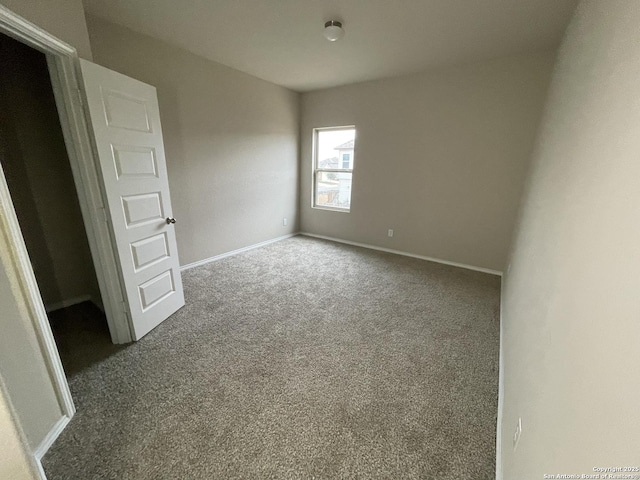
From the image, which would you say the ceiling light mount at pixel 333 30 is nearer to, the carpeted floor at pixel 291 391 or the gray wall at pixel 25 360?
the gray wall at pixel 25 360

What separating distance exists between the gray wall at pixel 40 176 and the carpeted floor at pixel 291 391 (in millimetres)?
747

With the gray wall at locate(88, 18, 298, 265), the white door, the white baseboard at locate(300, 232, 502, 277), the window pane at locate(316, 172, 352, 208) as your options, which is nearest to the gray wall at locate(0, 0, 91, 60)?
the white door

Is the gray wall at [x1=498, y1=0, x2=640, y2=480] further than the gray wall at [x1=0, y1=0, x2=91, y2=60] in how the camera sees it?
No

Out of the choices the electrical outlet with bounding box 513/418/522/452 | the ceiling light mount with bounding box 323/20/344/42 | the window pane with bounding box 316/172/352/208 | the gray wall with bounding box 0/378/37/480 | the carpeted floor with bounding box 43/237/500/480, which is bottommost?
the carpeted floor with bounding box 43/237/500/480

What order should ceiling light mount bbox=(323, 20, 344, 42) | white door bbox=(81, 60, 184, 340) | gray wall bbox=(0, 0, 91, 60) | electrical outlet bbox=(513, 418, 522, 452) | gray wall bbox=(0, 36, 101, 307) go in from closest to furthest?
electrical outlet bbox=(513, 418, 522, 452), gray wall bbox=(0, 0, 91, 60), white door bbox=(81, 60, 184, 340), gray wall bbox=(0, 36, 101, 307), ceiling light mount bbox=(323, 20, 344, 42)

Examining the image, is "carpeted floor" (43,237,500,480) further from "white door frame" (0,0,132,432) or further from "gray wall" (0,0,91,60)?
"gray wall" (0,0,91,60)

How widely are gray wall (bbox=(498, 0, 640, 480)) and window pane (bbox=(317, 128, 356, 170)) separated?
3.14 meters

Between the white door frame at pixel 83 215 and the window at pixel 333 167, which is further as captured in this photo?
the window at pixel 333 167

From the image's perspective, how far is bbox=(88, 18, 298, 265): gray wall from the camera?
267 centimetres

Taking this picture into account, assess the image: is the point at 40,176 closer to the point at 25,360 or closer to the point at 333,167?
the point at 25,360

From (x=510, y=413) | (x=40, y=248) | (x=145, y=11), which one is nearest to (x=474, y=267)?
(x=510, y=413)

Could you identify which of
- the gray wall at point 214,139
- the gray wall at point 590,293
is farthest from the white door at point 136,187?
the gray wall at point 590,293

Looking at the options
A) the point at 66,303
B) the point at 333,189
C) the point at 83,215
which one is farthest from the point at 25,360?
the point at 333,189

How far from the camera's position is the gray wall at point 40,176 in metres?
2.03
